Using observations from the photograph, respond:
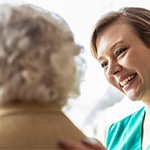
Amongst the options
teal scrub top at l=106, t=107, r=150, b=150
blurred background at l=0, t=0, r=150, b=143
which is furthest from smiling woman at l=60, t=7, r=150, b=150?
blurred background at l=0, t=0, r=150, b=143

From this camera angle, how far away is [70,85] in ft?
1.94

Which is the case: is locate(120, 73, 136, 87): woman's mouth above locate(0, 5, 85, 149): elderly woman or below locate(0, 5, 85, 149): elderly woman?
below

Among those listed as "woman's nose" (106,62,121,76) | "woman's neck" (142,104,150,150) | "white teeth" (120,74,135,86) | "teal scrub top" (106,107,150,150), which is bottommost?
"teal scrub top" (106,107,150,150)

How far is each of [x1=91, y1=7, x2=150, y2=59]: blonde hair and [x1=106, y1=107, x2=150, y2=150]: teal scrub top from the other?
0.46 metres

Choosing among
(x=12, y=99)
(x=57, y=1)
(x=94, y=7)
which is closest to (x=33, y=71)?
(x=12, y=99)

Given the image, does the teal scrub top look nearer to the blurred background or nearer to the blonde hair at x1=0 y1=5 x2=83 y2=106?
the blurred background

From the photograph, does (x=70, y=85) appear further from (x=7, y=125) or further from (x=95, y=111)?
(x=95, y=111)

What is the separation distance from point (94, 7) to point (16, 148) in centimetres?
164

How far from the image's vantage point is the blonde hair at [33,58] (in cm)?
54

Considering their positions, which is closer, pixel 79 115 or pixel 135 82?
pixel 135 82

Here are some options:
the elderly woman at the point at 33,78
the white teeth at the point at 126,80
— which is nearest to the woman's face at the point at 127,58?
the white teeth at the point at 126,80

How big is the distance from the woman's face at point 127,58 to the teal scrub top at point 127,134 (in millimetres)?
189

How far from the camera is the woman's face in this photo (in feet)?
4.31

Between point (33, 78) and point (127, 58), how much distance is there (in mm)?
854
